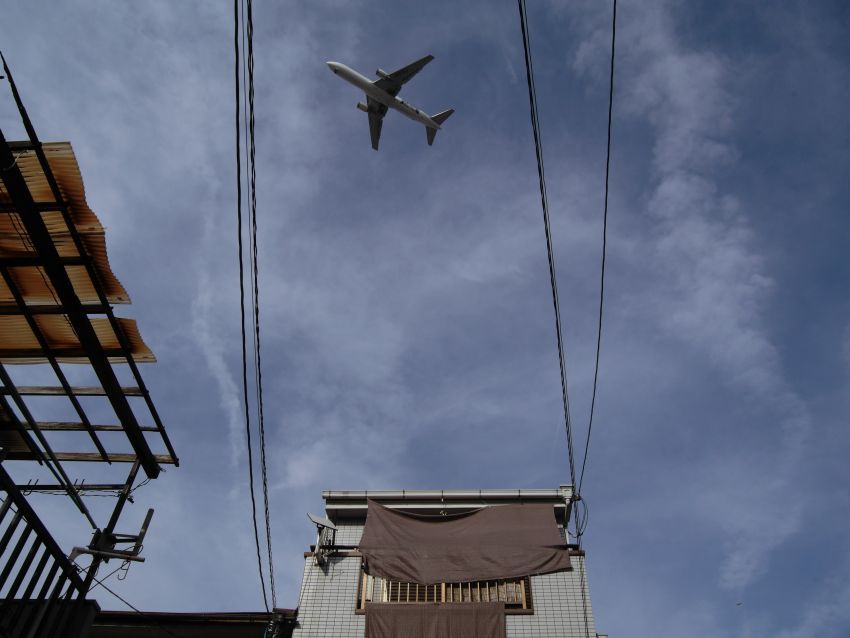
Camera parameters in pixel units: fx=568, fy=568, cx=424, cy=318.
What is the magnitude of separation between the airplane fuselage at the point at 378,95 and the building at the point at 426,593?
15.0 metres

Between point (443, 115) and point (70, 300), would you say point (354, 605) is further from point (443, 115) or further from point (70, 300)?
point (443, 115)

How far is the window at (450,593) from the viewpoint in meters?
15.1

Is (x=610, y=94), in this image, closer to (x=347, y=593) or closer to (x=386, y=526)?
(x=386, y=526)

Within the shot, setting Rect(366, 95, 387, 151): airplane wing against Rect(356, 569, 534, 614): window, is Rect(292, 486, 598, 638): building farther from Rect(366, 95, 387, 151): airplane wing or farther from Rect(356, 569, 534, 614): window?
Rect(366, 95, 387, 151): airplane wing

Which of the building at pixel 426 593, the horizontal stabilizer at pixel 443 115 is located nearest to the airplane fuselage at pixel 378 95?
the horizontal stabilizer at pixel 443 115

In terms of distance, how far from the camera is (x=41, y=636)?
638 cm

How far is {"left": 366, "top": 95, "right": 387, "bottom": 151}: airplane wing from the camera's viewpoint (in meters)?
24.1

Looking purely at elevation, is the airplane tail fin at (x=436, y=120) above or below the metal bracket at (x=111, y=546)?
above

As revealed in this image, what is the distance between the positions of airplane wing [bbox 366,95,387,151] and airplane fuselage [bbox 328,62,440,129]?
567 mm

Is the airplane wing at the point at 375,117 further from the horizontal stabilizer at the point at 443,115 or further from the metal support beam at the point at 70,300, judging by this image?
the metal support beam at the point at 70,300

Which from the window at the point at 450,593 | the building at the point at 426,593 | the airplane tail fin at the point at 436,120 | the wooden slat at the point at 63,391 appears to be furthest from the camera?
the airplane tail fin at the point at 436,120

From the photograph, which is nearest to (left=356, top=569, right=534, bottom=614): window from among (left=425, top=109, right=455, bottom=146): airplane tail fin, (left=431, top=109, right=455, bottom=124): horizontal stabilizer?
(left=425, top=109, right=455, bottom=146): airplane tail fin

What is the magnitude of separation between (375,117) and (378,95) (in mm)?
3693

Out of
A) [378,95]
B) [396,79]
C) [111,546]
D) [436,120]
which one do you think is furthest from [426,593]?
[436,120]
